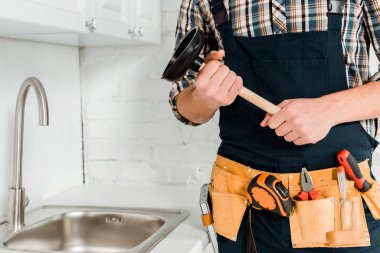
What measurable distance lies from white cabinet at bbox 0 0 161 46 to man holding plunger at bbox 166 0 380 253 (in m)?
0.39

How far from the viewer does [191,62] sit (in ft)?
3.45

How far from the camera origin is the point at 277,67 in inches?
46.4

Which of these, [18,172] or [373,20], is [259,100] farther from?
[18,172]

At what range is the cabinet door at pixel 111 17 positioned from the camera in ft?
5.02

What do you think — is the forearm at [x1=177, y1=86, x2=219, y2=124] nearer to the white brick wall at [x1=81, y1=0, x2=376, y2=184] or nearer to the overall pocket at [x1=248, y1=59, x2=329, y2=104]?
the overall pocket at [x1=248, y1=59, x2=329, y2=104]

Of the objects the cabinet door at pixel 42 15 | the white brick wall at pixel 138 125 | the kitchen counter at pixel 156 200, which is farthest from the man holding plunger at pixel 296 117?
the white brick wall at pixel 138 125

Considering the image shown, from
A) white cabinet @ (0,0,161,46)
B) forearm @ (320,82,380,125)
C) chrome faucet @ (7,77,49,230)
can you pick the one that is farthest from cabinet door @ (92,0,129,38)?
forearm @ (320,82,380,125)

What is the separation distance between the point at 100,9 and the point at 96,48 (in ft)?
1.95

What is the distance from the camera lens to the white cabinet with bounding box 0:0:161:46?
3.89 ft

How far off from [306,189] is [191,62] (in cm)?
37

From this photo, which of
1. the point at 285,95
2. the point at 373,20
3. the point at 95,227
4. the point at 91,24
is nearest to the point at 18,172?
the point at 95,227

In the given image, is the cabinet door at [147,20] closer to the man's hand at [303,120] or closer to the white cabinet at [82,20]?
the white cabinet at [82,20]

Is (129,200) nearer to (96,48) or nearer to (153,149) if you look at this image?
(153,149)

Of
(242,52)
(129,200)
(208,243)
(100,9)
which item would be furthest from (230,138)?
(129,200)
